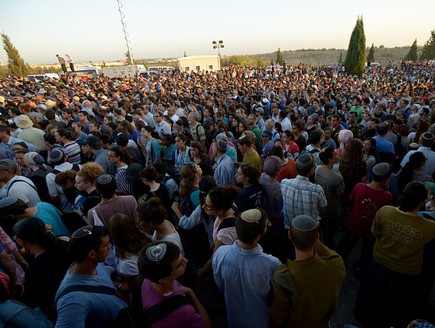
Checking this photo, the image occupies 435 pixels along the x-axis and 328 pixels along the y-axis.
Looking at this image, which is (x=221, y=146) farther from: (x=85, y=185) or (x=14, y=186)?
(x=14, y=186)

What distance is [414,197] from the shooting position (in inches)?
86.8

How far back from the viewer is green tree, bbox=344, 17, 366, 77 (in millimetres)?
31891

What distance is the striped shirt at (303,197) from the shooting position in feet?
9.68

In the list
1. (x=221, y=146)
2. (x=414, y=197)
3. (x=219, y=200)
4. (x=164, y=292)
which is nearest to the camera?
(x=164, y=292)

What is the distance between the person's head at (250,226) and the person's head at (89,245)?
1.12m

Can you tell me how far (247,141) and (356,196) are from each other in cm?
198

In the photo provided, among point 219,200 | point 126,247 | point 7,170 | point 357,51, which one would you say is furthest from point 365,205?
point 357,51

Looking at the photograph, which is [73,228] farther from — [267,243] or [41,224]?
[267,243]

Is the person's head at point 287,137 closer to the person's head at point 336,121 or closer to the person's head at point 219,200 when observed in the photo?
the person's head at point 336,121

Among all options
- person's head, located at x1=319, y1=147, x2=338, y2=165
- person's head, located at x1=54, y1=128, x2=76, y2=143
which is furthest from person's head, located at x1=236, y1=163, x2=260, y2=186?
person's head, located at x1=54, y1=128, x2=76, y2=143

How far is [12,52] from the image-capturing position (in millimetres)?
34688

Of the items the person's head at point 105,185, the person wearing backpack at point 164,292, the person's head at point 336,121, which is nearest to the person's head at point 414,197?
the person wearing backpack at point 164,292

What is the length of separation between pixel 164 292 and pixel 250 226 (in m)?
0.77

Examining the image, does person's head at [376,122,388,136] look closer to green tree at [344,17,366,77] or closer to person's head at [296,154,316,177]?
person's head at [296,154,316,177]
